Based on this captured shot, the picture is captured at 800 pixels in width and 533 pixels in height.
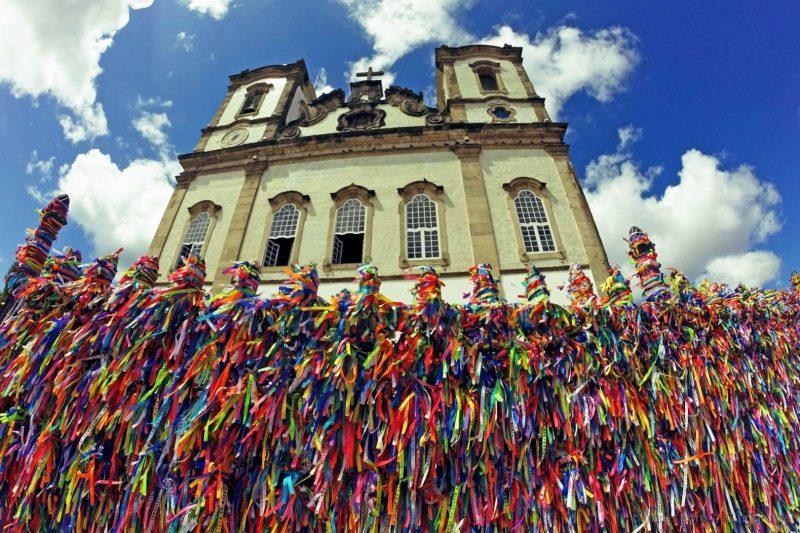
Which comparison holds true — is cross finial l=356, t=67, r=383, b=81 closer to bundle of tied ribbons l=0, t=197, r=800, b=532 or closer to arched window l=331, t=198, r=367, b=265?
arched window l=331, t=198, r=367, b=265

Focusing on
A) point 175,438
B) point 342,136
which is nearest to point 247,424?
point 175,438

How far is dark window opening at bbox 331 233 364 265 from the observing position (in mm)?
11430

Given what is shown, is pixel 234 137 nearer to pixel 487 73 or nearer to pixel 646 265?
pixel 487 73

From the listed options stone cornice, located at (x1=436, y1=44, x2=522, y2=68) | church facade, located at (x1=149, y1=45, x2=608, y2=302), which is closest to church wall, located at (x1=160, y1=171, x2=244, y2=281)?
church facade, located at (x1=149, y1=45, x2=608, y2=302)

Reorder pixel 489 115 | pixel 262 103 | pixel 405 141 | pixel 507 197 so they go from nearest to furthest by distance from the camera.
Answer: pixel 507 197 → pixel 405 141 → pixel 489 115 → pixel 262 103

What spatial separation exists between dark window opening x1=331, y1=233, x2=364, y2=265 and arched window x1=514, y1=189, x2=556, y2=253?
5374 mm

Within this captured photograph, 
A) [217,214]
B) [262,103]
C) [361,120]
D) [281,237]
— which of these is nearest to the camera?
[281,237]

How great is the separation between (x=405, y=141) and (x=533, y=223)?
228 inches

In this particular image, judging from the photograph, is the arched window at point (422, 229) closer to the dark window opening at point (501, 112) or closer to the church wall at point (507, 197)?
the church wall at point (507, 197)

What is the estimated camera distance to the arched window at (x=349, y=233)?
11398mm

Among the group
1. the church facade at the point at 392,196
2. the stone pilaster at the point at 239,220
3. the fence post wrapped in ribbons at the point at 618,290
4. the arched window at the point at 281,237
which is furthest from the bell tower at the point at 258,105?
the fence post wrapped in ribbons at the point at 618,290

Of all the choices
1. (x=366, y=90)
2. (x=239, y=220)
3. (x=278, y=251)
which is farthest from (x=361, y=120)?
(x=278, y=251)

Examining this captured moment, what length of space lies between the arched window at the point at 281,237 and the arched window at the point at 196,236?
2338 millimetres

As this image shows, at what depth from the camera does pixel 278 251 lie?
1180 centimetres
